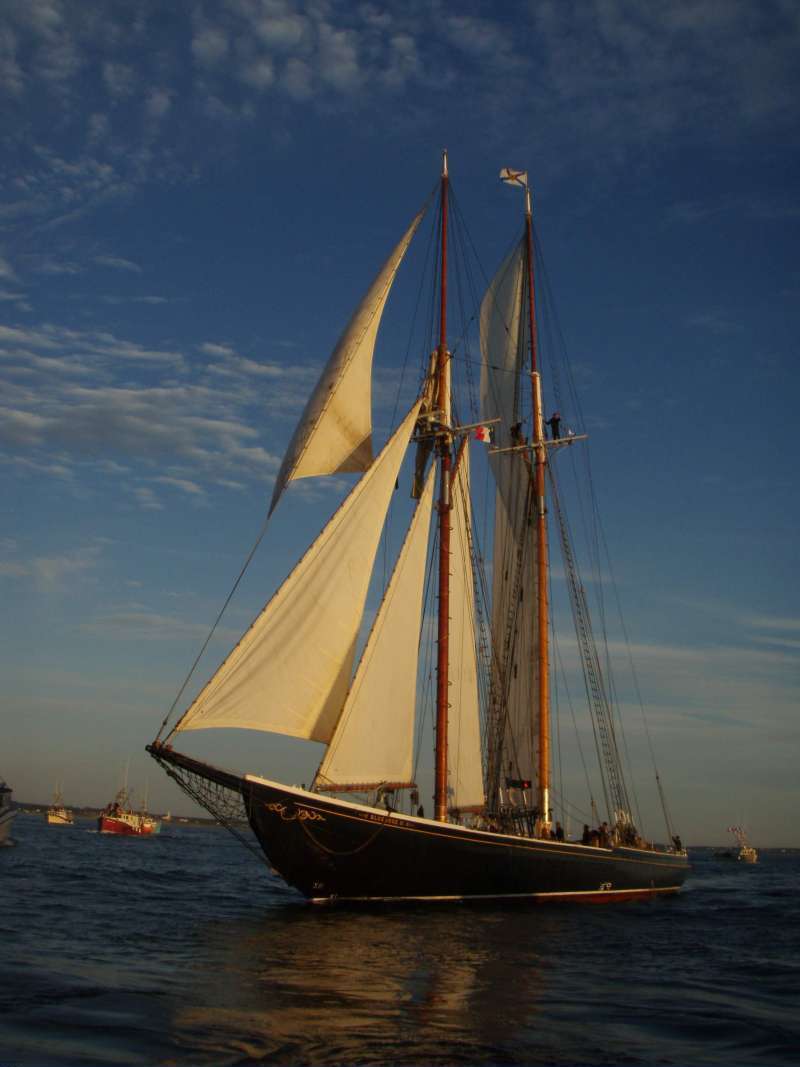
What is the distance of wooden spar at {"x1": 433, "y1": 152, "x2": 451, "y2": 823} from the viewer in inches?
1361

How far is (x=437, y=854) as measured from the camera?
101ft

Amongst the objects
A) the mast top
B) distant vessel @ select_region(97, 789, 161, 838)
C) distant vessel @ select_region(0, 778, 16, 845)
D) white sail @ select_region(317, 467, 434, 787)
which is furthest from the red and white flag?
distant vessel @ select_region(97, 789, 161, 838)

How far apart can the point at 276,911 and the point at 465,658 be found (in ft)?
41.8

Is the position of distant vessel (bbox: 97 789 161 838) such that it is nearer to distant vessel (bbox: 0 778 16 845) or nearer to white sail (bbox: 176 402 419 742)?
distant vessel (bbox: 0 778 16 845)

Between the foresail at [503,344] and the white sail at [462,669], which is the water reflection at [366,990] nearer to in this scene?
the white sail at [462,669]

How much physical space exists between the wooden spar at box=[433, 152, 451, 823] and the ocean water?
471cm

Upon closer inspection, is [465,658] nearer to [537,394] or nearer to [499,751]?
[499,751]

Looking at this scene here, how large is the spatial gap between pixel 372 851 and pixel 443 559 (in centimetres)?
1170

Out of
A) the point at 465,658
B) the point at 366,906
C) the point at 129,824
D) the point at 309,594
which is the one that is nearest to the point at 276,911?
the point at 366,906

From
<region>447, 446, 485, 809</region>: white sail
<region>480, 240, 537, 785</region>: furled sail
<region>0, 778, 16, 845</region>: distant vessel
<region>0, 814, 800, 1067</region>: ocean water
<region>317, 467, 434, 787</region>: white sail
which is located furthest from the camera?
<region>0, 778, 16, 845</region>: distant vessel

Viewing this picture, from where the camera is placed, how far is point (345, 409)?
34.9 metres

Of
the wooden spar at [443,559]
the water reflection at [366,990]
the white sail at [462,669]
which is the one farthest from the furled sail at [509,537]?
the water reflection at [366,990]

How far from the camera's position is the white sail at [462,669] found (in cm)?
3731

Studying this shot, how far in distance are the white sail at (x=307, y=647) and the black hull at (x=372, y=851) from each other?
2067 millimetres
